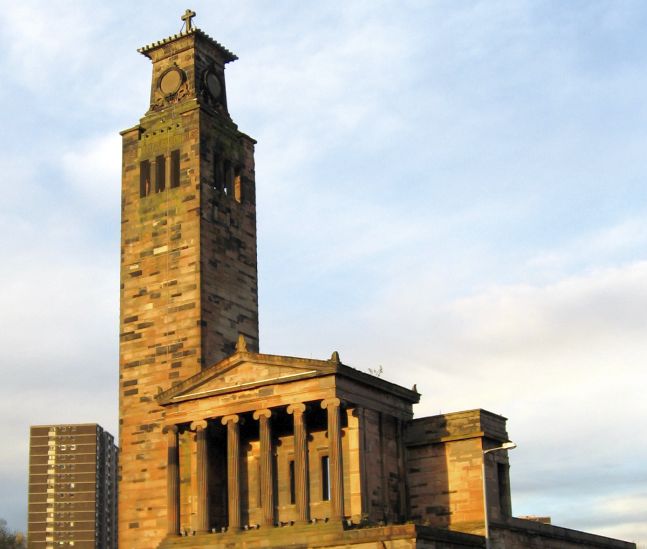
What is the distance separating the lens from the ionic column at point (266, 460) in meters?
54.7

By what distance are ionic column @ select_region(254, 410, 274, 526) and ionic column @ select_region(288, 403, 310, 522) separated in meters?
1.42

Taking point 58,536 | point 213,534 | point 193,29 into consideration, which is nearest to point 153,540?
point 213,534

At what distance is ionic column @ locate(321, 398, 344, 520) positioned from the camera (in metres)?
52.6

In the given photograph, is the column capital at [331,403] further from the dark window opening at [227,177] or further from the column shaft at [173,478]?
the dark window opening at [227,177]

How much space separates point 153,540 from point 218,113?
93.8ft

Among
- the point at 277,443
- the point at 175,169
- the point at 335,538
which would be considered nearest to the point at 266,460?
the point at 277,443

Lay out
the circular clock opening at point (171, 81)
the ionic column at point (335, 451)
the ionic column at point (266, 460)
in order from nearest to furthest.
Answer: the ionic column at point (335, 451) → the ionic column at point (266, 460) → the circular clock opening at point (171, 81)

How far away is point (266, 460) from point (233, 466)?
219 centimetres

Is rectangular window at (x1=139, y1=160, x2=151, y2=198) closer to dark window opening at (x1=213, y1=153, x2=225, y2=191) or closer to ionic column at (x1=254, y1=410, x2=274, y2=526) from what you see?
dark window opening at (x1=213, y1=153, x2=225, y2=191)

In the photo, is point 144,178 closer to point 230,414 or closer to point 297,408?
point 230,414

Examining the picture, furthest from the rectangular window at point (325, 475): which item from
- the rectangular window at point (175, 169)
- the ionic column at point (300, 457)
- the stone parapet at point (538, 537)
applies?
the rectangular window at point (175, 169)

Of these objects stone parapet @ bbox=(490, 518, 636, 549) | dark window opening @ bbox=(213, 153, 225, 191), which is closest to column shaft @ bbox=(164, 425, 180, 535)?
stone parapet @ bbox=(490, 518, 636, 549)

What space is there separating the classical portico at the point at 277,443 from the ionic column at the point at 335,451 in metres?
0.05

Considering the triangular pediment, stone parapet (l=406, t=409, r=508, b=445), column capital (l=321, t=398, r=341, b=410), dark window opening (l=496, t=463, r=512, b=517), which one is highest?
the triangular pediment
